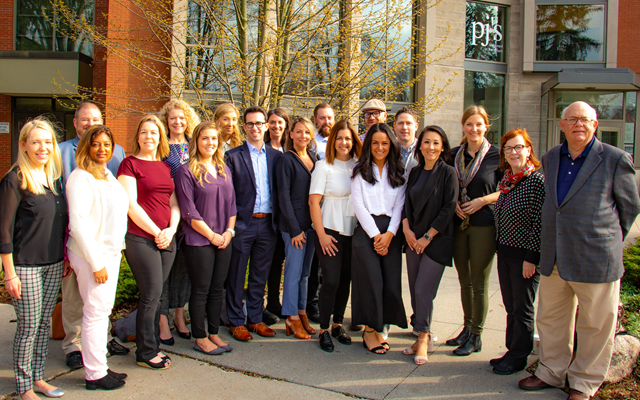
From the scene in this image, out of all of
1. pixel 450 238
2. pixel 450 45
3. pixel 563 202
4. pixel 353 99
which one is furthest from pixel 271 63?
pixel 450 45

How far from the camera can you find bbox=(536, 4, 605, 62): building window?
1489cm

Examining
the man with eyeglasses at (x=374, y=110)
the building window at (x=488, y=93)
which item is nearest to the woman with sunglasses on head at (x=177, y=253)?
the man with eyeglasses at (x=374, y=110)

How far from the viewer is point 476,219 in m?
3.96

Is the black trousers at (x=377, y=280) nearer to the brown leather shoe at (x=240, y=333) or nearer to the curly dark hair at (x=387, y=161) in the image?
the curly dark hair at (x=387, y=161)

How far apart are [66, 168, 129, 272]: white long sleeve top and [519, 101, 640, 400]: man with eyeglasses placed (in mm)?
3184

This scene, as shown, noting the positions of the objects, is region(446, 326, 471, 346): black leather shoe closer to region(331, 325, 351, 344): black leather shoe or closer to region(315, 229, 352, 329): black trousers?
region(331, 325, 351, 344): black leather shoe

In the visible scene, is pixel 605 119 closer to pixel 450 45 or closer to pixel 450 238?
pixel 450 45

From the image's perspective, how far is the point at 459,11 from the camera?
557 inches

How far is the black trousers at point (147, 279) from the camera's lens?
354 cm

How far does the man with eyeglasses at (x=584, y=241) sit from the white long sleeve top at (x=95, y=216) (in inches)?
125

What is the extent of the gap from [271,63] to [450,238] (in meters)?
3.90

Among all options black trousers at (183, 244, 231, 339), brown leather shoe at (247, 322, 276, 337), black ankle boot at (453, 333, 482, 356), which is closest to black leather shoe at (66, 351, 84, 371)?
black trousers at (183, 244, 231, 339)

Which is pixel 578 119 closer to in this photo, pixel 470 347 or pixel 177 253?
pixel 470 347

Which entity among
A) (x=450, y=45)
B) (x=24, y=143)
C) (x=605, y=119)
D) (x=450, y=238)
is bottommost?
(x=450, y=238)
